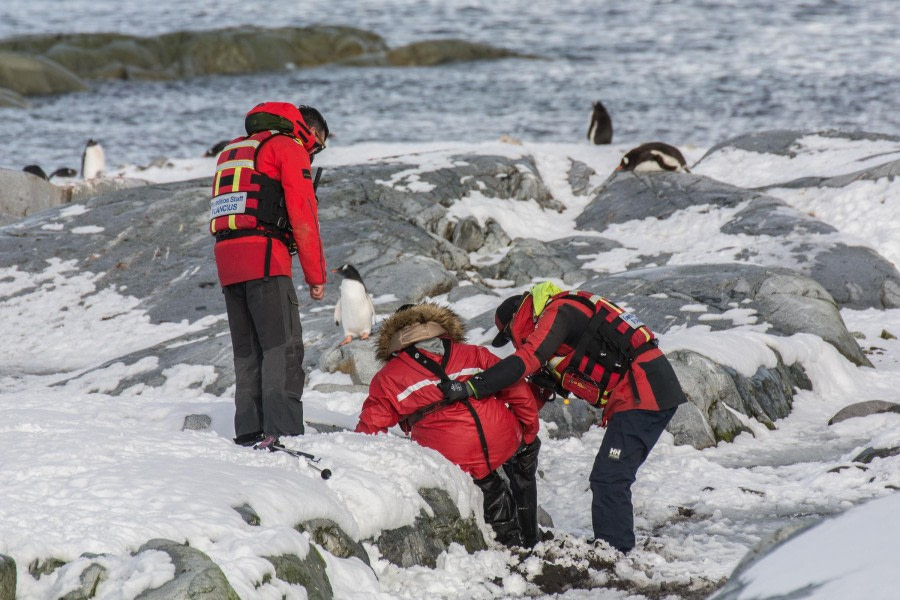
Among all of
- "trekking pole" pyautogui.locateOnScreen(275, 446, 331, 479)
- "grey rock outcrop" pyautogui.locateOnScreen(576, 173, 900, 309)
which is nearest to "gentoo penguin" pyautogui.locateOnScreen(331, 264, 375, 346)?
"trekking pole" pyautogui.locateOnScreen(275, 446, 331, 479)

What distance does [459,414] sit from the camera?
5.01 metres

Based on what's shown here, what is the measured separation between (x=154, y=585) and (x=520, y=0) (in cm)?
6190

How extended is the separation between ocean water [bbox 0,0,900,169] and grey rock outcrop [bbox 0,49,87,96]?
3.60ft

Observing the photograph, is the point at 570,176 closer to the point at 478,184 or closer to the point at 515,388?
the point at 478,184

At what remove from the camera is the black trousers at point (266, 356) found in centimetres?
502

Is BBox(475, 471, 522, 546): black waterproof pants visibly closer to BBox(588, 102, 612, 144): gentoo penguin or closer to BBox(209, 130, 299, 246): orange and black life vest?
BBox(209, 130, 299, 246): orange and black life vest

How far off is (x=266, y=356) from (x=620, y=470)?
193cm

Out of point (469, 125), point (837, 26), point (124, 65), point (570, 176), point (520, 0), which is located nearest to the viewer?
point (570, 176)

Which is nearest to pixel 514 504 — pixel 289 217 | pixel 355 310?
pixel 289 217

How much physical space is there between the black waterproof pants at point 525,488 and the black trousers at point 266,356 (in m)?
1.16

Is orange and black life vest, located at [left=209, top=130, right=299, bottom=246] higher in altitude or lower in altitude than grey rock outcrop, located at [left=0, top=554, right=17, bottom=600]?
higher

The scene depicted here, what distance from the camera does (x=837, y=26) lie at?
47625 millimetres

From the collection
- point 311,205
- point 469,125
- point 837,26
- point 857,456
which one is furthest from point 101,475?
point 837,26

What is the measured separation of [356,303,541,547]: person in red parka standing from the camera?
5008mm
